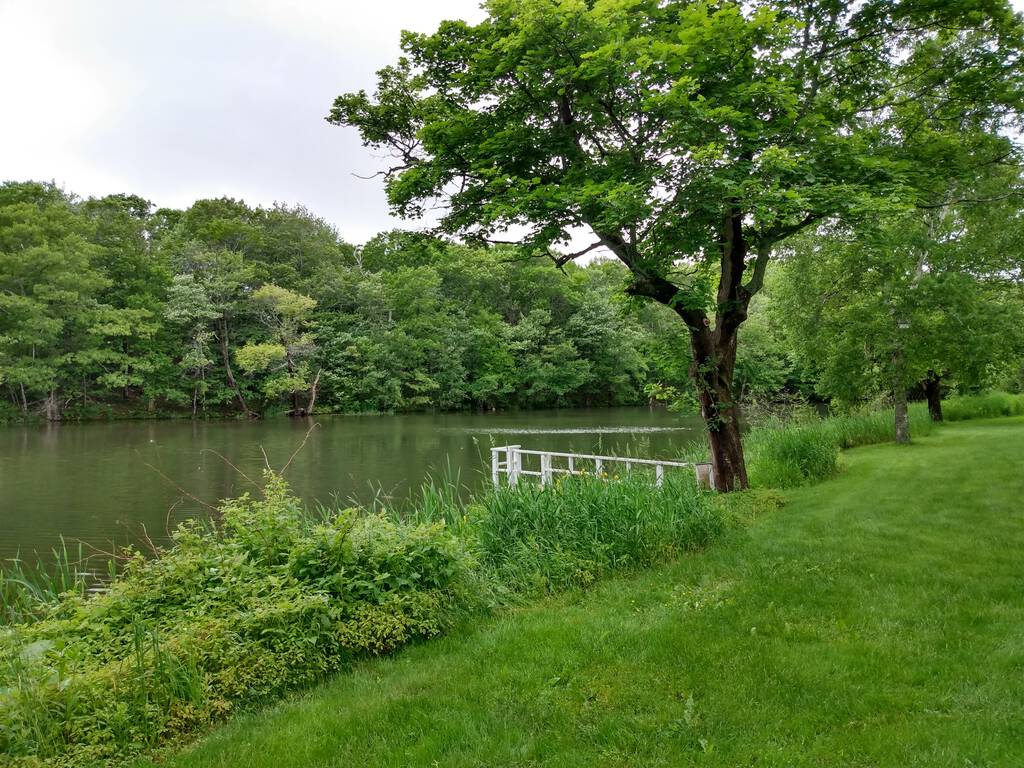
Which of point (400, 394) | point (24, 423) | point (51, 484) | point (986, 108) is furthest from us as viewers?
point (400, 394)

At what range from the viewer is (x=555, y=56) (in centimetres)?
655

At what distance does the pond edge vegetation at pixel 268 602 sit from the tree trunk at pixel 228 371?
3502cm

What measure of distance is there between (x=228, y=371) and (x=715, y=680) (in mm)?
38919

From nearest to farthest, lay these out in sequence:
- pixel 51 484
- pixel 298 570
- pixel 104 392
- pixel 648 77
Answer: pixel 298 570 < pixel 648 77 < pixel 51 484 < pixel 104 392

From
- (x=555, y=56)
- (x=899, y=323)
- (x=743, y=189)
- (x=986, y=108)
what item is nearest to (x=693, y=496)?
(x=743, y=189)

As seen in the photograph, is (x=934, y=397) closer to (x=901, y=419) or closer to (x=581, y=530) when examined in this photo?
(x=901, y=419)

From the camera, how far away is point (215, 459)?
64.8ft

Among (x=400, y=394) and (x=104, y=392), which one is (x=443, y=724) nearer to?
(x=400, y=394)

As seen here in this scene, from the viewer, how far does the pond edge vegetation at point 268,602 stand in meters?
3.03

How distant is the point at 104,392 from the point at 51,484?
80.9 ft

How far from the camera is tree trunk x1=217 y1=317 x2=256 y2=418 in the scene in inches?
1498

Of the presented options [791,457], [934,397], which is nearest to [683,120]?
[791,457]

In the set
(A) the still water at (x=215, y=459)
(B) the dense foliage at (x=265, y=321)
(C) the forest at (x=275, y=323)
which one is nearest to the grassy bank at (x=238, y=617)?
(A) the still water at (x=215, y=459)

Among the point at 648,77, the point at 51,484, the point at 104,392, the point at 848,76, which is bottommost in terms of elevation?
the point at 51,484
